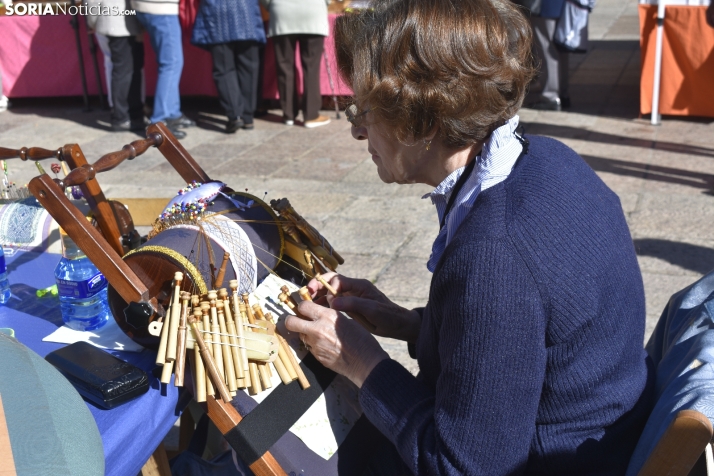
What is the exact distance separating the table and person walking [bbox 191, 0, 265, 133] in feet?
10.2

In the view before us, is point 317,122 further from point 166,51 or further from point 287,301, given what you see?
point 287,301

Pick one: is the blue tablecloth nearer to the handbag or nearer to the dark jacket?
the dark jacket

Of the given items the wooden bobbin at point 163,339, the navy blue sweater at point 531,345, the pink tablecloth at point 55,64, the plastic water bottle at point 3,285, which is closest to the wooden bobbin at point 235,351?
the wooden bobbin at point 163,339

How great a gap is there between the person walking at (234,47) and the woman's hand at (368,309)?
466cm

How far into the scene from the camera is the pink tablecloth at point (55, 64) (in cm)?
688

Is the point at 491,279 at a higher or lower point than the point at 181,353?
higher

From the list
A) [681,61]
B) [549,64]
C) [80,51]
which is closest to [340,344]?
[681,61]

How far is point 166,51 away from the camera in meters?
6.06

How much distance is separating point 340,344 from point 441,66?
0.57m

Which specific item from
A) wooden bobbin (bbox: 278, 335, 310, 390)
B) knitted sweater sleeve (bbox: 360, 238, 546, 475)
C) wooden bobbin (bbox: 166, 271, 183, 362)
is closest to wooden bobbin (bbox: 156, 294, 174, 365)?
wooden bobbin (bbox: 166, 271, 183, 362)

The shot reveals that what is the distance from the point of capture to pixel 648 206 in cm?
419

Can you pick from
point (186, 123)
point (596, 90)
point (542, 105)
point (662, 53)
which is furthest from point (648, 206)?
point (186, 123)

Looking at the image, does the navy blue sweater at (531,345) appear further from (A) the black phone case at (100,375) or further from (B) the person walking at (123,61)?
(B) the person walking at (123,61)

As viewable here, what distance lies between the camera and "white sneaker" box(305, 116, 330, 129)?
21.0ft
